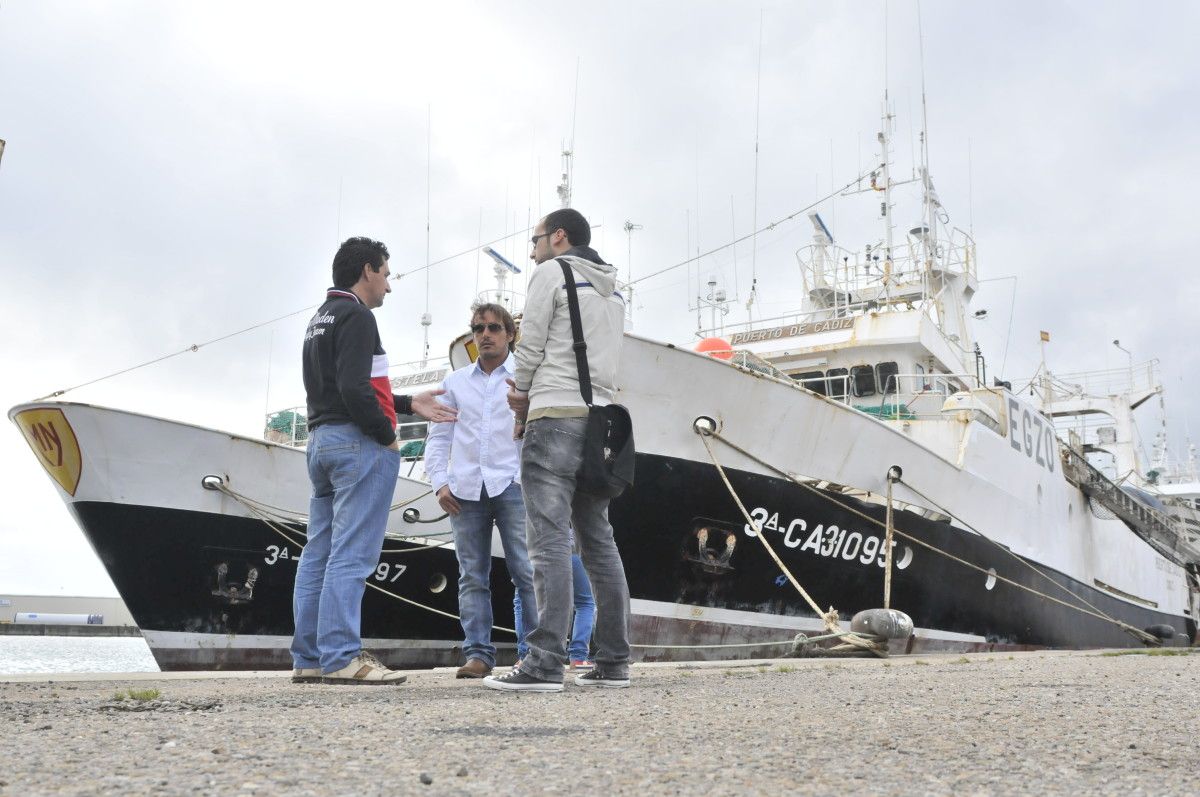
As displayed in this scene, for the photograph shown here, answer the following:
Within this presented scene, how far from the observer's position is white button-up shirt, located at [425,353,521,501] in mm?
4492

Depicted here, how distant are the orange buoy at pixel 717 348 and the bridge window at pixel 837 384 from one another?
2138mm

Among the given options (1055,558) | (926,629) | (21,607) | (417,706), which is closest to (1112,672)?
(417,706)

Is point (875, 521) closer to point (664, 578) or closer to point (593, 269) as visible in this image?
point (664, 578)

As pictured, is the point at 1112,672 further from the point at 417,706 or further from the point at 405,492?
the point at 405,492

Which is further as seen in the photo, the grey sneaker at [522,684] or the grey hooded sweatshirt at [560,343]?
the grey hooded sweatshirt at [560,343]

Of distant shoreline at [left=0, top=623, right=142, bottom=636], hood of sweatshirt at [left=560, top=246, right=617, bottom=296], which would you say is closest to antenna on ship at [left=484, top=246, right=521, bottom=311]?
hood of sweatshirt at [left=560, top=246, right=617, bottom=296]

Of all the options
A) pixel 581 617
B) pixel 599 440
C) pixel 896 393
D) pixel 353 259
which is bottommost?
pixel 581 617

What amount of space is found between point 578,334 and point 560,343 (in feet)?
0.26

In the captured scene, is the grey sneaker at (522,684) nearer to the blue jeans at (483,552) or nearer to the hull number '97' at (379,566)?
the blue jeans at (483,552)

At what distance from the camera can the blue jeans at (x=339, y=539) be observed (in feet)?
11.9

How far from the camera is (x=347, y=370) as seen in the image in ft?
12.2

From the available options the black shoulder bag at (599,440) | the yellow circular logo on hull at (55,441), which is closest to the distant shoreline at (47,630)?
the yellow circular logo on hull at (55,441)

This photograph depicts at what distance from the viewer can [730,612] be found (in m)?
8.78

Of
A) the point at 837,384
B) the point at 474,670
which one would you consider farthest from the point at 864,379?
the point at 474,670
